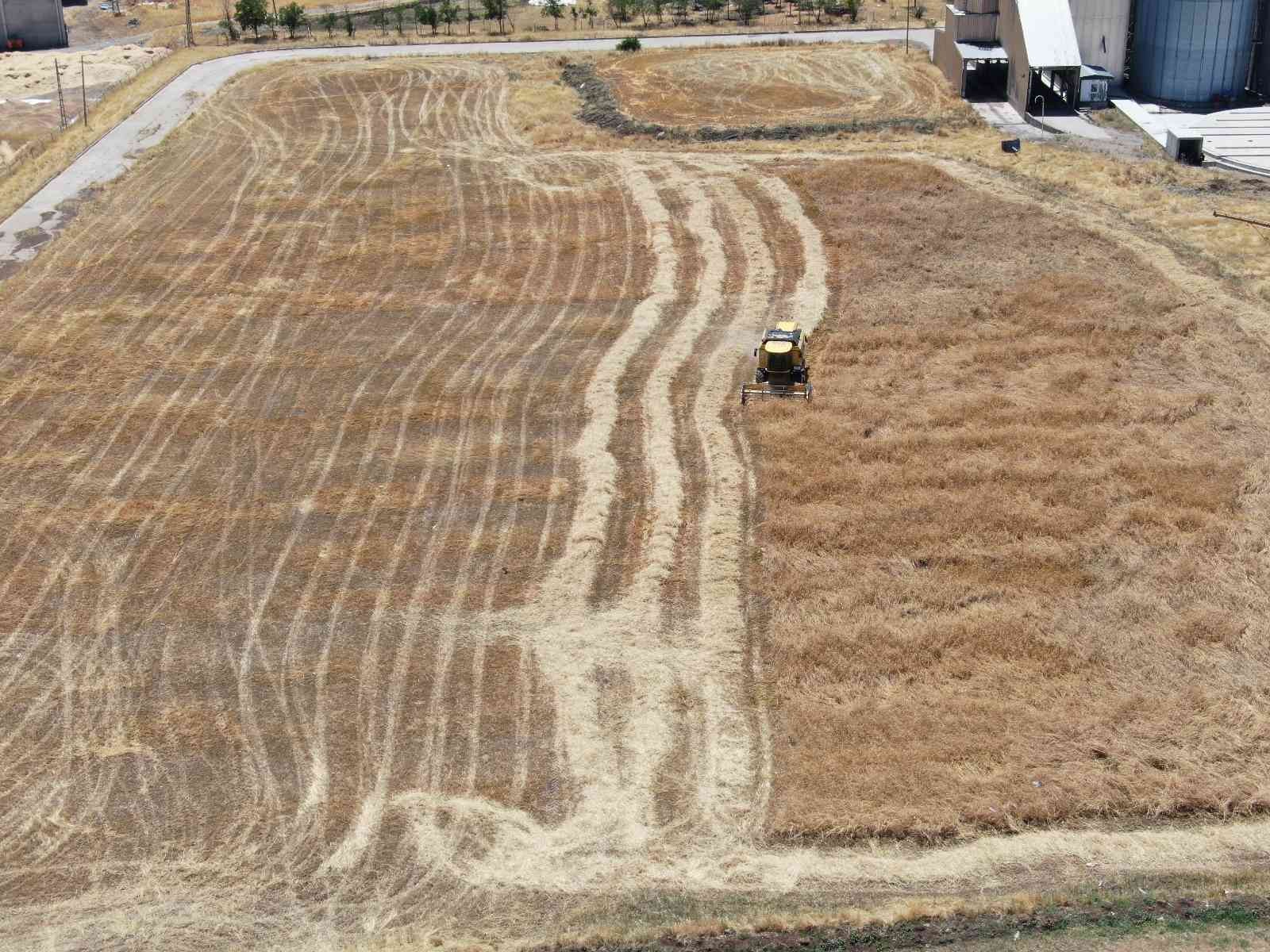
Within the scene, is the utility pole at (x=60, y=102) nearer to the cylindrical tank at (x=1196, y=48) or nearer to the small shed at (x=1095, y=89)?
the small shed at (x=1095, y=89)

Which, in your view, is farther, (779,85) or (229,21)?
(229,21)

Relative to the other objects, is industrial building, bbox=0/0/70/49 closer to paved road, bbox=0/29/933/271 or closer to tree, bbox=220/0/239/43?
tree, bbox=220/0/239/43

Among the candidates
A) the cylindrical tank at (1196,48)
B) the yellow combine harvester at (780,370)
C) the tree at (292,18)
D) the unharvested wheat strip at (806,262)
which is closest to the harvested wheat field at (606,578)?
the unharvested wheat strip at (806,262)

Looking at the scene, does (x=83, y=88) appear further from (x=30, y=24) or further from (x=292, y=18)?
(x=30, y=24)

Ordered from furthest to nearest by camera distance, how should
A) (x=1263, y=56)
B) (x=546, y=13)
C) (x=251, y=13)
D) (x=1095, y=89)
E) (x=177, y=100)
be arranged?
(x=546, y=13)
(x=251, y=13)
(x=177, y=100)
(x=1263, y=56)
(x=1095, y=89)

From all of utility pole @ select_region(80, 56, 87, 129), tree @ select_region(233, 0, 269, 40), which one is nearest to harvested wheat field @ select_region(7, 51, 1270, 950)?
utility pole @ select_region(80, 56, 87, 129)

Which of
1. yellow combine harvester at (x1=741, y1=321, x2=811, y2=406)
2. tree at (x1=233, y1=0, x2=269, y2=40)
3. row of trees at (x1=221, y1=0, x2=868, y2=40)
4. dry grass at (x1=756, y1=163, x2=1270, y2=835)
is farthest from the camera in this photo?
row of trees at (x1=221, y1=0, x2=868, y2=40)

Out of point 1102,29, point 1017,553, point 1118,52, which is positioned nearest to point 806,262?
point 1017,553
